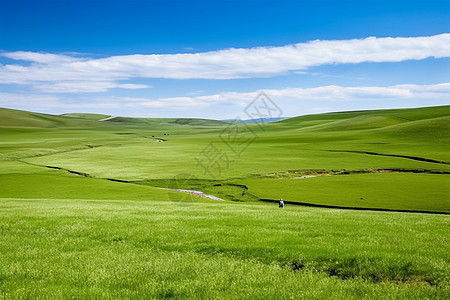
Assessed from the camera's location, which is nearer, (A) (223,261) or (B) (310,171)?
(A) (223,261)

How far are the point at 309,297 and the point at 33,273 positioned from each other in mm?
7701

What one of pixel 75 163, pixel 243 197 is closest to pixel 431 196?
pixel 243 197

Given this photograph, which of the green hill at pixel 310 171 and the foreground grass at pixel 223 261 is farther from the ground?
the foreground grass at pixel 223 261

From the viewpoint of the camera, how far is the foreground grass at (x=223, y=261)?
857 cm

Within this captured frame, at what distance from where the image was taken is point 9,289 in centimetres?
855

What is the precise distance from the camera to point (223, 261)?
35.2 feet

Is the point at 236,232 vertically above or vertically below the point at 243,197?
above

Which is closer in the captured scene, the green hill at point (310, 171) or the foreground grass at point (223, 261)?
the foreground grass at point (223, 261)

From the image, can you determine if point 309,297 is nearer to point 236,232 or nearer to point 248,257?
point 248,257

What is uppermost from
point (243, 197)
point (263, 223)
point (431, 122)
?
point (431, 122)

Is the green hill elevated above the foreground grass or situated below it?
below

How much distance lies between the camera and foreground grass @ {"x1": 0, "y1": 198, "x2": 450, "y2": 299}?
8.57 meters

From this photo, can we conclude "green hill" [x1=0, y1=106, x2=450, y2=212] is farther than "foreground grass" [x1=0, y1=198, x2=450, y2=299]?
Yes

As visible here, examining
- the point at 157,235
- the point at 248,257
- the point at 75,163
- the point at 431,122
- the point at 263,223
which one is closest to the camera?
the point at 248,257
